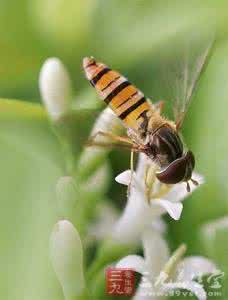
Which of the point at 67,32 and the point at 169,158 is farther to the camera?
the point at 67,32

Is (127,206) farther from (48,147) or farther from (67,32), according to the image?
(67,32)

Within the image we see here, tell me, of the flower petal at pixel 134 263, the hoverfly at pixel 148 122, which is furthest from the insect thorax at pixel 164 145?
the flower petal at pixel 134 263

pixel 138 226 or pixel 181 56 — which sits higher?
pixel 181 56

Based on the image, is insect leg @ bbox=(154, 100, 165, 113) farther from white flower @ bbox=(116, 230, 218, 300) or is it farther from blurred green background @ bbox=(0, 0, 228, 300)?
white flower @ bbox=(116, 230, 218, 300)

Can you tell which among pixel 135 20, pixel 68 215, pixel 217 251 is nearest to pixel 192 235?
pixel 217 251

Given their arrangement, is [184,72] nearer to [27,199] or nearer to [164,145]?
[164,145]

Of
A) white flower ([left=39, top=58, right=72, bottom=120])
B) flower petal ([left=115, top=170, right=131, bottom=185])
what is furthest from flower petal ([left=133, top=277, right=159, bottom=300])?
white flower ([left=39, top=58, right=72, bottom=120])

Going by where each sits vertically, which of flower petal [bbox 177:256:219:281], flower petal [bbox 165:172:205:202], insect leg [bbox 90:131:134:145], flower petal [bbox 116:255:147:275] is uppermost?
insect leg [bbox 90:131:134:145]
